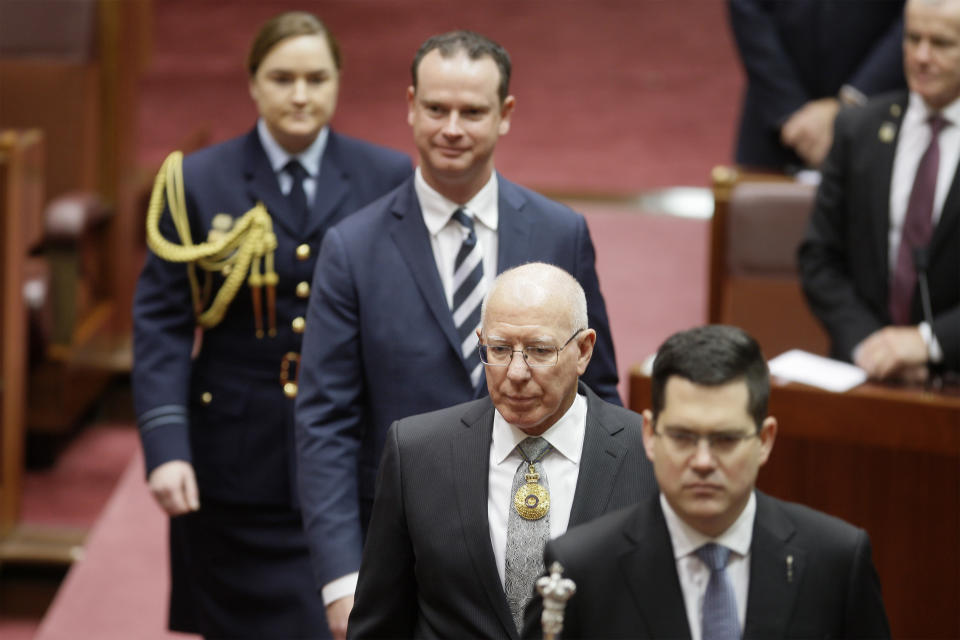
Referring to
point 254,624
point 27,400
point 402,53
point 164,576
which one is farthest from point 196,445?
point 402,53

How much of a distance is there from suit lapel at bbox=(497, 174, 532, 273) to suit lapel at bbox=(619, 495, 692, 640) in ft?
2.82

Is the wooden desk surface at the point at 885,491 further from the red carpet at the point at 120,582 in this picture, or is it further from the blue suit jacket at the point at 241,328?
the red carpet at the point at 120,582

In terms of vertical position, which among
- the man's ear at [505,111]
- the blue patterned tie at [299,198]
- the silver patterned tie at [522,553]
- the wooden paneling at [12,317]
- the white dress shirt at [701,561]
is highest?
the man's ear at [505,111]

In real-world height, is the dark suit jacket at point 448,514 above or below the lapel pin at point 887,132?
below

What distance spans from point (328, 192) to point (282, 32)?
30 cm

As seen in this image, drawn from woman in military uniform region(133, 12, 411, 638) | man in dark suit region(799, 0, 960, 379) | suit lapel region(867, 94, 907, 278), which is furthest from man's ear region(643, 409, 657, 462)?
suit lapel region(867, 94, 907, 278)

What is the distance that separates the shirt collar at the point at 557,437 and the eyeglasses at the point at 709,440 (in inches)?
15.6

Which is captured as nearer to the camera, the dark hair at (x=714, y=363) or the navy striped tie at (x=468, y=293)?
the dark hair at (x=714, y=363)

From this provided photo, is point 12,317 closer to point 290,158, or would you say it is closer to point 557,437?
point 290,158

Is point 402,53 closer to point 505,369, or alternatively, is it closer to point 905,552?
point 905,552

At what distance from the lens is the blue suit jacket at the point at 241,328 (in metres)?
Answer: 2.92

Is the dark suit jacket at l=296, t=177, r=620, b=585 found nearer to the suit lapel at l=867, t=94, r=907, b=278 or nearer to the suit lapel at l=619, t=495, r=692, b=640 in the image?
the suit lapel at l=619, t=495, r=692, b=640

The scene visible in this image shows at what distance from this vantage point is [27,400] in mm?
4918

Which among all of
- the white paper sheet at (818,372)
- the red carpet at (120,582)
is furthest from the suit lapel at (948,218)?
the red carpet at (120,582)
